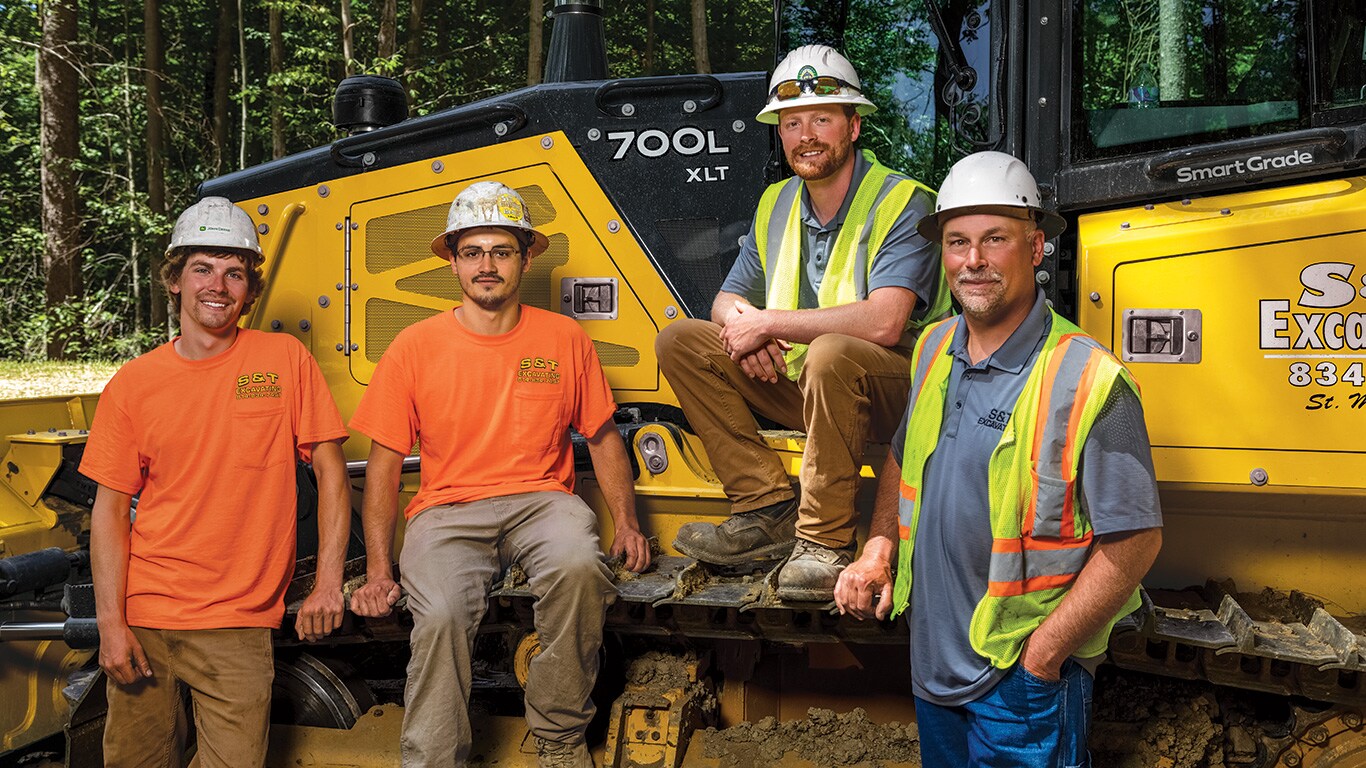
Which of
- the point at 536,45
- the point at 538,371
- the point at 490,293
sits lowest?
the point at 538,371

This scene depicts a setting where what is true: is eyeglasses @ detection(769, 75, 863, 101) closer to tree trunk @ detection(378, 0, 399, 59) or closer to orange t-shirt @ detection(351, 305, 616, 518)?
orange t-shirt @ detection(351, 305, 616, 518)

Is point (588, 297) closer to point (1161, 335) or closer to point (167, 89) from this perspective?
point (1161, 335)

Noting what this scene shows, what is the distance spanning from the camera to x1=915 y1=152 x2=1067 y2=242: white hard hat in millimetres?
2564

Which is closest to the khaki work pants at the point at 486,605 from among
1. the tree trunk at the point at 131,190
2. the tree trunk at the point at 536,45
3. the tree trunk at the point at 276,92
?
the tree trunk at the point at 536,45

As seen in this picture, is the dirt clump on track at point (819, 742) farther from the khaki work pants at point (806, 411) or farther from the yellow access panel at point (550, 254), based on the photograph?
the yellow access panel at point (550, 254)

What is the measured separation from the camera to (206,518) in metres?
3.49

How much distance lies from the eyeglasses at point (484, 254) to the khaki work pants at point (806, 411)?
1.86ft

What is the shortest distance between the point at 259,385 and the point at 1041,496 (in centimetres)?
236

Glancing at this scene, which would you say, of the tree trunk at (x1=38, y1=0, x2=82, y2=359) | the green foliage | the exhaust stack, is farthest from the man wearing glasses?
→ the tree trunk at (x1=38, y1=0, x2=82, y2=359)

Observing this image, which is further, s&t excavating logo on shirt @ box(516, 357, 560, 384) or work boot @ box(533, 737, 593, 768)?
s&t excavating logo on shirt @ box(516, 357, 560, 384)

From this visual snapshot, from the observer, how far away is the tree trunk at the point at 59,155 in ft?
54.1

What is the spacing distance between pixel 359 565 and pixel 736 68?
19946 millimetres

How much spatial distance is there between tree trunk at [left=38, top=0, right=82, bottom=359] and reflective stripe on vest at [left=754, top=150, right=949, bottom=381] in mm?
15920

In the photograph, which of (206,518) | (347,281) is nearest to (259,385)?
(206,518)
